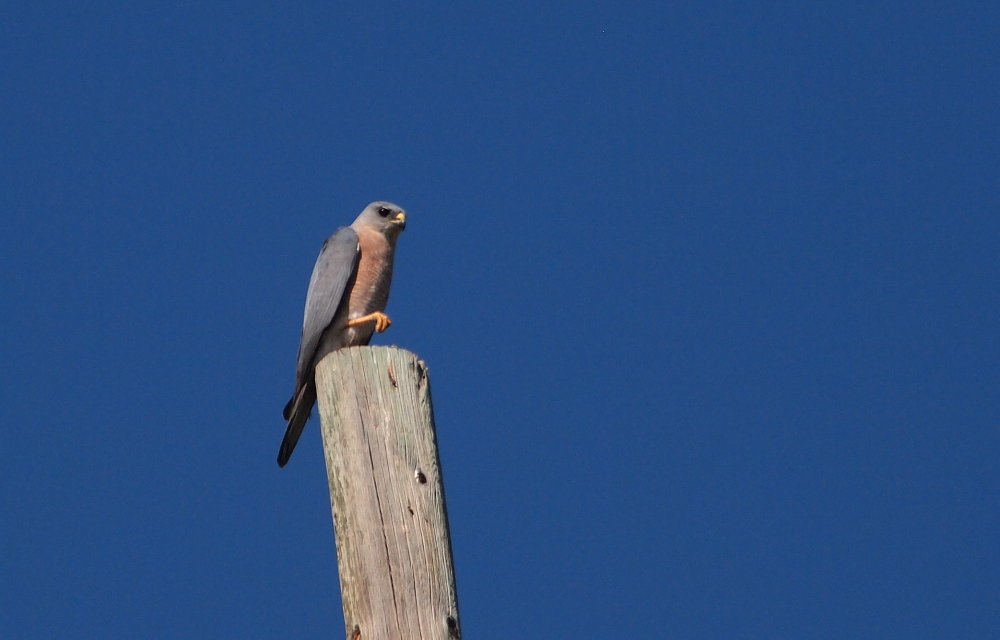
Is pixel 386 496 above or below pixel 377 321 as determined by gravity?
below

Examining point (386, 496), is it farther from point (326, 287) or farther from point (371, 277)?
point (371, 277)

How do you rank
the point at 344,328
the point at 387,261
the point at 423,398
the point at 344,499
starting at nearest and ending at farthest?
the point at 344,499 < the point at 423,398 < the point at 344,328 < the point at 387,261

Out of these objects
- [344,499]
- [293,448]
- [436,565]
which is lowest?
[436,565]

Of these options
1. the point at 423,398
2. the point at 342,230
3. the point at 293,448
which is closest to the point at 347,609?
the point at 423,398

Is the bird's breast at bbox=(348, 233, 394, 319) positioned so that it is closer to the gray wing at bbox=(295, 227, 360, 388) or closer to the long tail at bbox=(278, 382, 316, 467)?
the gray wing at bbox=(295, 227, 360, 388)

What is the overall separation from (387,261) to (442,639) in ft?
12.3

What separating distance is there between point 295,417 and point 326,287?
3.55 feet

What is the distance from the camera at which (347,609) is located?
3535 millimetres

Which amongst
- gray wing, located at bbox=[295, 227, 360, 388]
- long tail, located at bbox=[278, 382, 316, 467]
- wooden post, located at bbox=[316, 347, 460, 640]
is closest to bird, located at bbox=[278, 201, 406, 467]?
gray wing, located at bbox=[295, 227, 360, 388]

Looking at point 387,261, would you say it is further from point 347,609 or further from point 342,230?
point 347,609

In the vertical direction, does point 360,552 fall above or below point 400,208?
below

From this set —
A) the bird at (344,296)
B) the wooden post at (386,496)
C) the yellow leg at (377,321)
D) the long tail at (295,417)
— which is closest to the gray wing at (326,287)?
the bird at (344,296)

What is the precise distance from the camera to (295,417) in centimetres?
550

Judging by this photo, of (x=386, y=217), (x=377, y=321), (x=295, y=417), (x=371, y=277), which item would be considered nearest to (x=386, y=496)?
(x=295, y=417)
